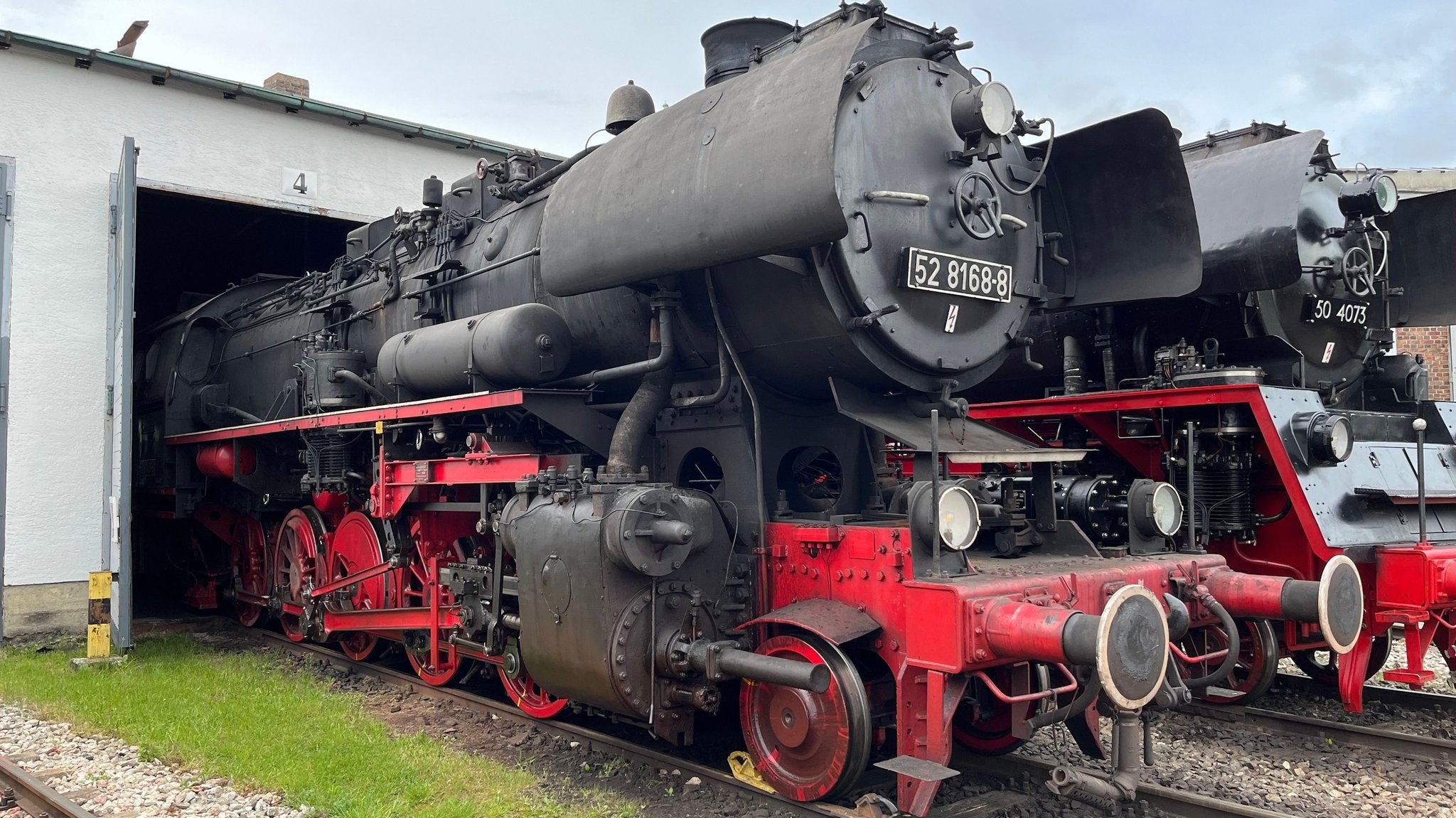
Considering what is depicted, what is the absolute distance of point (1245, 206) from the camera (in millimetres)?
7168

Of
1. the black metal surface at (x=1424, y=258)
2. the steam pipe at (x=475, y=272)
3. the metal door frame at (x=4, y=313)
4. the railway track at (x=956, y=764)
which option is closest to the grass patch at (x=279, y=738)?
the railway track at (x=956, y=764)

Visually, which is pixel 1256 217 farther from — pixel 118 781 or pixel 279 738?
pixel 118 781

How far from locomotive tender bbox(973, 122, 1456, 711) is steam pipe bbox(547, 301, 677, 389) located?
2.54 metres

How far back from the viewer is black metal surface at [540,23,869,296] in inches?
155

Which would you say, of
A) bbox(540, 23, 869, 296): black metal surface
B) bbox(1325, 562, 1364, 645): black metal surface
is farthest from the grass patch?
bbox(1325, 562, 1364, 645): black metal surface

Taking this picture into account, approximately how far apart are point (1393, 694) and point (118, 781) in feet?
26.0

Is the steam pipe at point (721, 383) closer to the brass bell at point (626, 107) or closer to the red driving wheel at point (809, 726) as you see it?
the red driving wheel at point (809, 726)

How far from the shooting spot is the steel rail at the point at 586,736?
14.7ft

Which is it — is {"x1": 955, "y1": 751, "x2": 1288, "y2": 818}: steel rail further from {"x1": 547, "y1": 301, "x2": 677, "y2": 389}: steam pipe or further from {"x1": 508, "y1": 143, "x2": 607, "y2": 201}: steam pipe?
{"x1": 508, "y1": 143, "x2": 607, "y2": 201}: steam pipe

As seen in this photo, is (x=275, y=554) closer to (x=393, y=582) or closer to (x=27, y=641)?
(x=27, y=641)

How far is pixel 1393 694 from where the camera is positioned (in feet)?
23.6

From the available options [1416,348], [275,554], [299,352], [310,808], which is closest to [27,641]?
[275,554]

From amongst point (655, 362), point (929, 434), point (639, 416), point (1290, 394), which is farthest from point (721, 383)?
point (1290, 394)

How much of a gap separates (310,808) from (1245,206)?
6.82 meters
